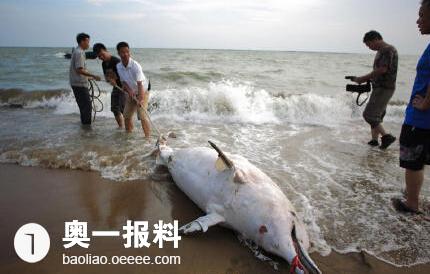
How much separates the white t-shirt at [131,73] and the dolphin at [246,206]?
270 centimetres

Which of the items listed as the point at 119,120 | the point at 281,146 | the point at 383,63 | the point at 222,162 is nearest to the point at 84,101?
the point at 119,120

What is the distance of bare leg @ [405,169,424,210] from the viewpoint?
3322mm

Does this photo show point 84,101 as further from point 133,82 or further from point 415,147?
point 415,147

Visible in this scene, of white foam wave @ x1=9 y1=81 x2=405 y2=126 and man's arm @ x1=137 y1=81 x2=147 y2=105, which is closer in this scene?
man's arm @ x1=137 y1=81 x2=147 y2=105

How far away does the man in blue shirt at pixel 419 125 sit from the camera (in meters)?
2.99

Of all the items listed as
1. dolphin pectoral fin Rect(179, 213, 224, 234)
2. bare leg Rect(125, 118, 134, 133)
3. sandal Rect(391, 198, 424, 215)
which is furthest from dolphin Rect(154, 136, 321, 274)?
bare leg Rect(125, 118, 134, 133)

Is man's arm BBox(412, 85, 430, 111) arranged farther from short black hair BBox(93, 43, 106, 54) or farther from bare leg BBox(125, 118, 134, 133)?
short black hair BBox(93, 43, 106, 54)

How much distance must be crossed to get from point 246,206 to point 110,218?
1.58m

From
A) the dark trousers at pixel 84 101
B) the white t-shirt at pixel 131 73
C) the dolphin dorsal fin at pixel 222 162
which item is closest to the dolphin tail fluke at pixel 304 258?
the dolphin dorsal fin at pixel 222 162

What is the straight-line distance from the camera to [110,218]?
11.2 ft

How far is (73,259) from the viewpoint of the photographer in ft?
9.09

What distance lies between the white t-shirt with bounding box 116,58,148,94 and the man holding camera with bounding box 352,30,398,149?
13.5ft

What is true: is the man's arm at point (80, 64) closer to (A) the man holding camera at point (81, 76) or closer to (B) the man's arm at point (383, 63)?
(A) the man holding camera at point (81, 76)

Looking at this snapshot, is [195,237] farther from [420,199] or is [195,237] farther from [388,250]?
[420,199]
